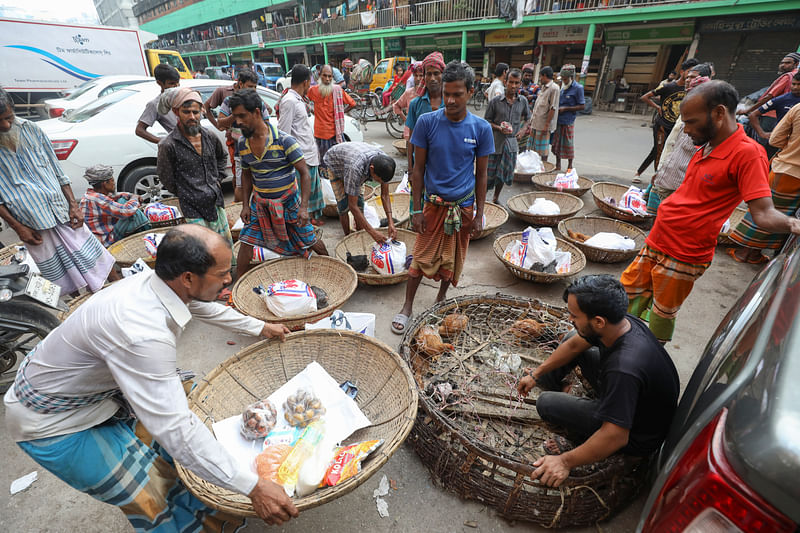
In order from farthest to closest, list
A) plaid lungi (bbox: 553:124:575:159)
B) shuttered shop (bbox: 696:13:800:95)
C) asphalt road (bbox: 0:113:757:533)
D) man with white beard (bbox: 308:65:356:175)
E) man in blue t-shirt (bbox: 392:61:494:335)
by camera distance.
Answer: shuttered shop (bbox: 696:13:800:95) → plaid lungi (bbox: 553:124:575:159) → man with white beard (bbox: 308:65:356:175) → man in blue t-shirt (bbox: 392:61:494:335) → asphalt road (bbox: 0:113:757:533)

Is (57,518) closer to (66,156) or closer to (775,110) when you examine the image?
(66,156)

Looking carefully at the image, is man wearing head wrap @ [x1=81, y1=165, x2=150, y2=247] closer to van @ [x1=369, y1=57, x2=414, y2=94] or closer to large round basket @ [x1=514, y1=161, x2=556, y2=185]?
large round basket @ [x1=514, y1=161, x2=556, y2=185]

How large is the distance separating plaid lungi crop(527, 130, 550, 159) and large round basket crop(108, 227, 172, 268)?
5455mm

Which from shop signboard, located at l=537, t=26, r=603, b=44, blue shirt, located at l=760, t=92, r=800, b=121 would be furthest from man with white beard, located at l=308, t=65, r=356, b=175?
shop signboard, located at l=537, t=26, r=603, b=44

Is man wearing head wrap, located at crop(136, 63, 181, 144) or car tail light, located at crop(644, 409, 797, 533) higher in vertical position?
man wearing head wrap, located at crop(136, 63, 181, 144)

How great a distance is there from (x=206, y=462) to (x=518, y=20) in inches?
628

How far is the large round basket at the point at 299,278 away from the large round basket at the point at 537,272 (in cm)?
144

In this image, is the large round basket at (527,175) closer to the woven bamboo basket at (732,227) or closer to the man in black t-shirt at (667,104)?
the man in black t-shirt at (667,104)

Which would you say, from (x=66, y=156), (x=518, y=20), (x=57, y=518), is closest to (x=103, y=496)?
(x=57, y=518)

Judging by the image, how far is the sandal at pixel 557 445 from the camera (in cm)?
187

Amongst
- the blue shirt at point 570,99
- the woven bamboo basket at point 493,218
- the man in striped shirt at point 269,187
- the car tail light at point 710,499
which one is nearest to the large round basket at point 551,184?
the blue shirt at point 570,99

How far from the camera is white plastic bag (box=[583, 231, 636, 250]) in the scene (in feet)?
12.1

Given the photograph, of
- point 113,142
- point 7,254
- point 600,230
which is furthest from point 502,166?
point 7,254

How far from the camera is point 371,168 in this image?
123 inches
